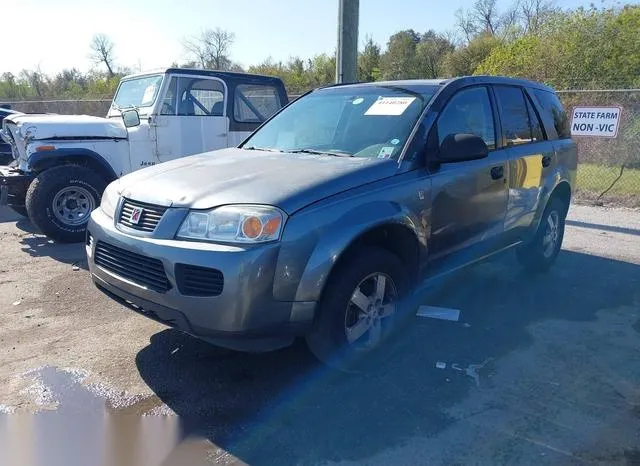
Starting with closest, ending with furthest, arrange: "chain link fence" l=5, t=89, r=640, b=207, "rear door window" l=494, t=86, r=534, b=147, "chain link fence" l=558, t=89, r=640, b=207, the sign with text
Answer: "rear door window" l=494, t=86, r=534, b=147 < the sign with text < "chain link fence" l=5, t=89, r=640, b=207 < "chain link fence" l=558, t=89, r=640, b=207

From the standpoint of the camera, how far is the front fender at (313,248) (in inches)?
120

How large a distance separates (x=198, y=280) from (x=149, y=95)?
537 centimetres

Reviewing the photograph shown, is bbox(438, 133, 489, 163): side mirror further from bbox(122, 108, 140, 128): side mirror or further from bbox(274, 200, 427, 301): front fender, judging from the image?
bbox(122, 108, 140, 128): side mirror

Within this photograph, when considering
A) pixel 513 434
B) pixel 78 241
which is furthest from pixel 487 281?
pixel 78 241

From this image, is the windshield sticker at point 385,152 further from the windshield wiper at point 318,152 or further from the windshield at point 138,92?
the windshield at point 138,92

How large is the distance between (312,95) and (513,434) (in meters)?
3.30

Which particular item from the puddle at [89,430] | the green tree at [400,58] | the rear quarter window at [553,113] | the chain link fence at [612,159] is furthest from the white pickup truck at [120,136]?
the green tree at [400,58]

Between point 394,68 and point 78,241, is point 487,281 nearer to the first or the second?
point 78,241

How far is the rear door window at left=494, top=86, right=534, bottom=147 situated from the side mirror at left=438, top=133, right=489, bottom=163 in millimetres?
1065

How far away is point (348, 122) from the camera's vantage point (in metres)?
4.32

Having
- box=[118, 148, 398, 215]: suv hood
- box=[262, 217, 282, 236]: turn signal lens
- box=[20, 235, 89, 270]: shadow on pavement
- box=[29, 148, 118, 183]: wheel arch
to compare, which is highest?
box=[118, 148, 398, 215]: suv hood

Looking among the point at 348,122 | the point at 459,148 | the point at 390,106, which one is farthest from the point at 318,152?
the point at 459,148

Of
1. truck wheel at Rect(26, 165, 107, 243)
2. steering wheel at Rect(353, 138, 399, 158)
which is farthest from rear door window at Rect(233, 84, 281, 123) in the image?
steering wheel at Rect(353, 138, 399, 158)

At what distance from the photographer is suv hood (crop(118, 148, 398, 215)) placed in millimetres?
3186
